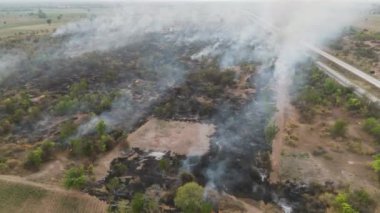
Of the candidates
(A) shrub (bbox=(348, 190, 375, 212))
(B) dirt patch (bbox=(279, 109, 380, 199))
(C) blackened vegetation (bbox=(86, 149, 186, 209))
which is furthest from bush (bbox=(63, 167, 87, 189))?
(A) shrub (bbox=(348, 190, 375, 212))

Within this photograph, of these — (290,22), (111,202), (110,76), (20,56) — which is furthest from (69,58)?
(290,22)

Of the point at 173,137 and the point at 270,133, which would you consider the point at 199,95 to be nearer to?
the point at 173,137

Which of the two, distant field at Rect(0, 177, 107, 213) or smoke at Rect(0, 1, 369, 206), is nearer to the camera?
distant field at Rect(0, 177, 107, 213)

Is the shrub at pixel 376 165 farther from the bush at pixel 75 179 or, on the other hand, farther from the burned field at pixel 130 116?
the bush at pixel 75 179

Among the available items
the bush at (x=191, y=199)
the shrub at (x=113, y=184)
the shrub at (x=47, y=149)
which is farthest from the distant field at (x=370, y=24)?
the shrub at (x=47, y=149)

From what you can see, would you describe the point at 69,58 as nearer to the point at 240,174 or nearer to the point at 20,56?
the point at 20,56

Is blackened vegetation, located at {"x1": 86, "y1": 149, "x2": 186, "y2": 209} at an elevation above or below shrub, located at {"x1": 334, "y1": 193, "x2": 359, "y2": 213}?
below

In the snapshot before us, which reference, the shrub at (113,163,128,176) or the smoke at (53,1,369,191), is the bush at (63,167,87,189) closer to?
the shrub at (113,163,128,176)
